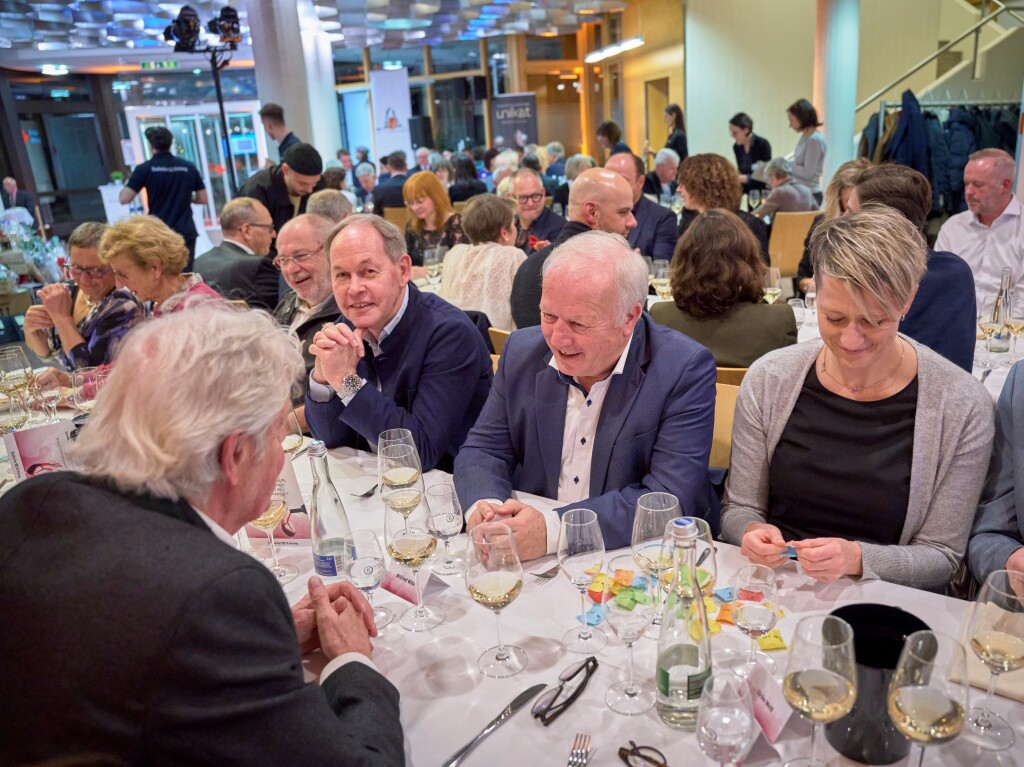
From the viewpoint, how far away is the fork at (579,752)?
1169 millimetres

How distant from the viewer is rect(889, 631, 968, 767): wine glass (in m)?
0.99

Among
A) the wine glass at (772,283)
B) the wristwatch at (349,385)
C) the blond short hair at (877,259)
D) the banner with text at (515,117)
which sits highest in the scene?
the banner with text at (515,117)

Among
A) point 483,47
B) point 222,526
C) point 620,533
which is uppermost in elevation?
point 483,47

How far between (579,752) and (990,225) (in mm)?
4362

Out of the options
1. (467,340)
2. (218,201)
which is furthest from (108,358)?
(218,201)

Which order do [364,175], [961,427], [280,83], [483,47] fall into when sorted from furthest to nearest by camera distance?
[483,47] < [364,175] < [280,83] < [961,427]

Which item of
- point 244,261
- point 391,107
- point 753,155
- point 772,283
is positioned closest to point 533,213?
point 244,261

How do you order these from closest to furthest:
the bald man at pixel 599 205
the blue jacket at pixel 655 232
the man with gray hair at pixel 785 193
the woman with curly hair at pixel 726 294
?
the woman with curly hair at pixel 726 294 → the bald man at pixel 599 205 → the blue jacket at pixel 655 232 → the man with gray hair at pixel 785 193

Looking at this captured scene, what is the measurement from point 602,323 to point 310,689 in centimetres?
122

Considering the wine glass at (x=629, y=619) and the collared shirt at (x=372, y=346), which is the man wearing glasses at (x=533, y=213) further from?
the wine glass at (x=629, y=619)

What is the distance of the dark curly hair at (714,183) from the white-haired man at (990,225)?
139cm

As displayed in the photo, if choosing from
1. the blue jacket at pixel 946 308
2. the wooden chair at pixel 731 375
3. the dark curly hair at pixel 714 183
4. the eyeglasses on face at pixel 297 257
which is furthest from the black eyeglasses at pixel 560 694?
the dark curly hair at pixel 714 183

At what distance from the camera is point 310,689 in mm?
1079

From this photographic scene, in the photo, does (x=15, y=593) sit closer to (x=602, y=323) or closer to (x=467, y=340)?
(x=602, y=323)
